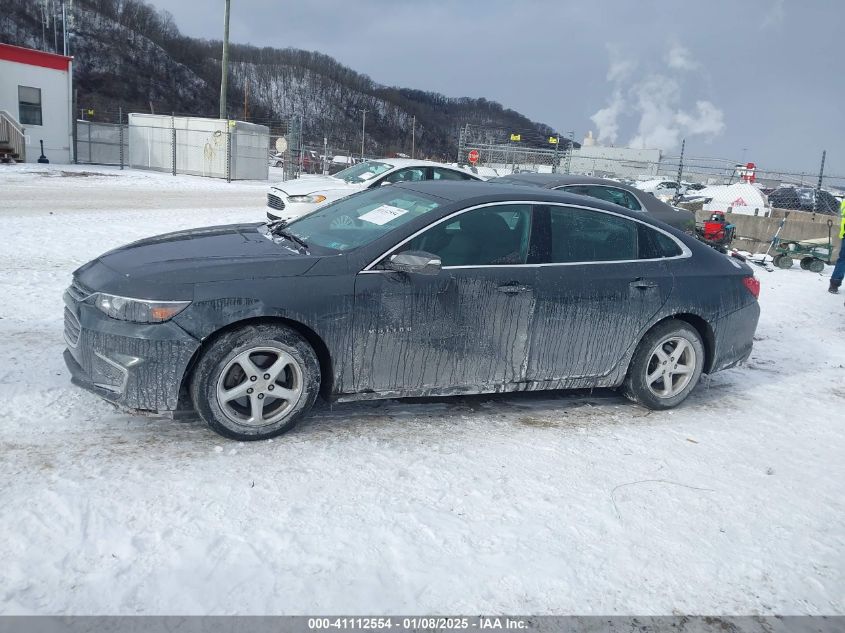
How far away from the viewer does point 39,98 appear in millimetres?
27766

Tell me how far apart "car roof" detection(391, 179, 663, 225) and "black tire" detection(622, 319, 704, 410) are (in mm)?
848

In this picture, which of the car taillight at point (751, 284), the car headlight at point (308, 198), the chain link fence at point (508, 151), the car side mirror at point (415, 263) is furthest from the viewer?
the chain link fence at point (508, 151)

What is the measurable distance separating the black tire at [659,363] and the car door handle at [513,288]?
1.16m

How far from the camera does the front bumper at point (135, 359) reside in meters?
3.89

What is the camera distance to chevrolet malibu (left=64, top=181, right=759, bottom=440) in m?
3.98

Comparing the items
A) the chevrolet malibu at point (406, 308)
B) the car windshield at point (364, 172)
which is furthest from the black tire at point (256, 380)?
the car windshield at point (364, 172)

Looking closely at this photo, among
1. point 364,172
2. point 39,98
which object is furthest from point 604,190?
point 39,98

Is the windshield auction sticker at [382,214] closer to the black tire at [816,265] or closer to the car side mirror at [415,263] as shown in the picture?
the car side mirror at [415,263]

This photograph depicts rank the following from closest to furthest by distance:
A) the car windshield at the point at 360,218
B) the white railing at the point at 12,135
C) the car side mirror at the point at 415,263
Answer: the car side mirror at the point at 415,263 → the car windshield at the point at 360,218 → the white railing at the point at 12,135

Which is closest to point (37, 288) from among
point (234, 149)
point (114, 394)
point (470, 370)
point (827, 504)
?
point (114, 394)

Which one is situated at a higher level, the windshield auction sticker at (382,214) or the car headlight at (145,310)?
the windshield auction sticker at (382,214)

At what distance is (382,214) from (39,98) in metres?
28.3

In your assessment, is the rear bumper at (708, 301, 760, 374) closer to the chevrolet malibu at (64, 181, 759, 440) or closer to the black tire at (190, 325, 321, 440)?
the chevrolet malibu at (64, 181, 759, 440)

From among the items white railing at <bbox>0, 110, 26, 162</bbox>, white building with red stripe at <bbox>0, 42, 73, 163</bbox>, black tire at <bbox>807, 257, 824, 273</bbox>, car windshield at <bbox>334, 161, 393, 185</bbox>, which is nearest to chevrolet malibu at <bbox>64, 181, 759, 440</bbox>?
car windshield at <bbox>334, 161, 393, 185</bbox>
